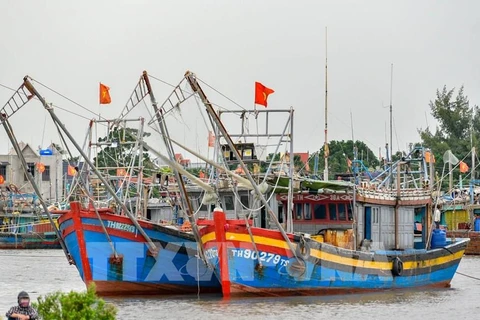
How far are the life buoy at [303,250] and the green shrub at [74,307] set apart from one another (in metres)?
15.7

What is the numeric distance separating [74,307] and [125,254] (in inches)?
692

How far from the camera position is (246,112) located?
35.3m

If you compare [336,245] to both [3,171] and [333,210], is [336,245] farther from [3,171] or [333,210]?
[3,171]

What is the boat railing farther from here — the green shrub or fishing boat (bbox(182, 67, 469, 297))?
the green shrub

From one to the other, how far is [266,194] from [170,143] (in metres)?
4.27

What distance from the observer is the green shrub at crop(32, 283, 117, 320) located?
60.3 feet

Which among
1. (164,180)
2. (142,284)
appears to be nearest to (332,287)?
(142,284)

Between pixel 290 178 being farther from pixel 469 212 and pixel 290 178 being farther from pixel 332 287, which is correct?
pixel 469 212

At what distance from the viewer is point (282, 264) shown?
34000mm

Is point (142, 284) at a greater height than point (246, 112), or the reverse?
point (246, 112)

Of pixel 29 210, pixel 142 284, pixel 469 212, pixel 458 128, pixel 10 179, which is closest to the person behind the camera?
pixel 142 284

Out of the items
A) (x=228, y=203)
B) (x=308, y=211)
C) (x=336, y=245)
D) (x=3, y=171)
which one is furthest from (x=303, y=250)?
(x=3, y=171)

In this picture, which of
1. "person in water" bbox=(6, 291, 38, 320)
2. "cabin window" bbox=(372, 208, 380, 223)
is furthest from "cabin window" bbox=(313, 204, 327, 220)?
"person in water" bbox=(6, 291, 38, 320)

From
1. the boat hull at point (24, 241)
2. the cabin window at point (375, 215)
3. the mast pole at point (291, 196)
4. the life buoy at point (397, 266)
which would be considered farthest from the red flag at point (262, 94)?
the boat hull at point (24, 241)
